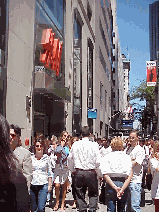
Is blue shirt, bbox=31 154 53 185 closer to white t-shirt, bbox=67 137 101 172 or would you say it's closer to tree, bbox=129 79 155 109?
white t-shirt, bbox=67 137 101 172

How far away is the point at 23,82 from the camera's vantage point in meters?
16.7

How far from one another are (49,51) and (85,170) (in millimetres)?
12893

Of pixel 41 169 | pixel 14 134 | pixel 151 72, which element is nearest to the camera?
pixel 14 134

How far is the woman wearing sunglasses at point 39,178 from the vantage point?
7203mm

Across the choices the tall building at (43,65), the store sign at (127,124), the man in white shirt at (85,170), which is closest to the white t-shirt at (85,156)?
the man in white shirt at (85,170)

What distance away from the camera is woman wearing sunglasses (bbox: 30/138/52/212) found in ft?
23.6

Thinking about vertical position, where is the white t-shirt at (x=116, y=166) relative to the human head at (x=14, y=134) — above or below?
below

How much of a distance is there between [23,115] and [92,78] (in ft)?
82.1

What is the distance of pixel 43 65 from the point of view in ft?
63.5

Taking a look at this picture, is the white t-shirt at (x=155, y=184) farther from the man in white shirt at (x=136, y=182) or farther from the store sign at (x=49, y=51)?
the store sign at (x=49, y=51)

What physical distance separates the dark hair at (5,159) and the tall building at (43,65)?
11.9 meters

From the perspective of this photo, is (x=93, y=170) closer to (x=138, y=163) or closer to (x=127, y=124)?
(x=138, y=163)

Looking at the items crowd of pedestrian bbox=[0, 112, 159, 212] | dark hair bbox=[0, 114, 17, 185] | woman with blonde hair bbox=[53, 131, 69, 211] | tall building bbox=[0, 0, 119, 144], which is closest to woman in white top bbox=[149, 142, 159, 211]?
crowd of pedestrian bbox=[0, 112, 159, 212]

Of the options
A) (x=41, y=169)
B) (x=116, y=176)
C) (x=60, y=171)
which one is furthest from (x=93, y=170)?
(x=60, y=171)
